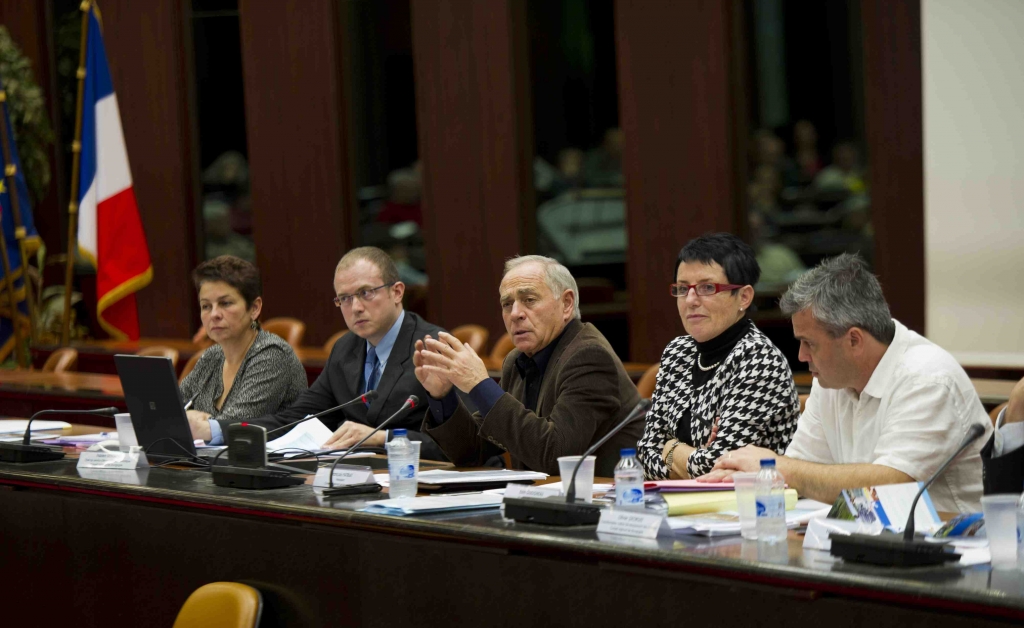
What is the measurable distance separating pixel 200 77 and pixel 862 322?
696 cm

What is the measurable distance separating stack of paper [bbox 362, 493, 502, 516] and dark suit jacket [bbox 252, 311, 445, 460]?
1.12 meters

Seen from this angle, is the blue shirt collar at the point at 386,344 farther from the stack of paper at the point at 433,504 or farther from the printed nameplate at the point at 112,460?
the stack of paper at the point at 433,504

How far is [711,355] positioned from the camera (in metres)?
3.03

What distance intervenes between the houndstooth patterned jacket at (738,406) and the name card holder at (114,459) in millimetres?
1331

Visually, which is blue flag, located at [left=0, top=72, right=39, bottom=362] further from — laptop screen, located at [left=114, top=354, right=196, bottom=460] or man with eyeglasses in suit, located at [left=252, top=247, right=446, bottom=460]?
laptop screen, located at [left=114, top=354, right=196, bottom=460]

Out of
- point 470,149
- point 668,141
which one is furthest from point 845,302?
point 470,149

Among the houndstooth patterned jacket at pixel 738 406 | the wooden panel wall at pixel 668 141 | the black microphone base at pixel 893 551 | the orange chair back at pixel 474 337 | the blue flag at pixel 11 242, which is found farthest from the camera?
the blue flag at pixel 11 242

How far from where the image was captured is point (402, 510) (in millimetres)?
2359

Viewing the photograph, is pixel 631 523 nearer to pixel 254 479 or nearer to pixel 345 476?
pixel 345 476

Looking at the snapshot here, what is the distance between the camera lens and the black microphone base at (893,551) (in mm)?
1732

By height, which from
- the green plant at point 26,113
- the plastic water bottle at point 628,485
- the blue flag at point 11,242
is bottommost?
the plastic water bottle at point 628,485

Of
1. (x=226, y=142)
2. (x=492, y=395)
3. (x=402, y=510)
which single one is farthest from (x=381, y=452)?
(x=226, y=142)

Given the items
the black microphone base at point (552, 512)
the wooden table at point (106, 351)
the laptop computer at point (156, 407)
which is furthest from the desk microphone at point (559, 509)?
the wooden table at point (106, 351)

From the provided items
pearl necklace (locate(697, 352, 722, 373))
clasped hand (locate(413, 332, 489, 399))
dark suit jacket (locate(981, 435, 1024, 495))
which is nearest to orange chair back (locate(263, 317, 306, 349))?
clasped hand (locate(413, 332, 489, 399))
